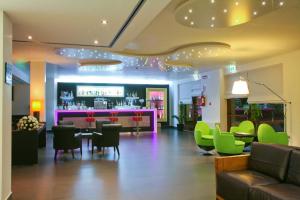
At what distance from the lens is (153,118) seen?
14.7 m

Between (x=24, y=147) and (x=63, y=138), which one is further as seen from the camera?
(x=63, y=138)

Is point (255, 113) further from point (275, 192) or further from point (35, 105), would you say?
point (35, 105)

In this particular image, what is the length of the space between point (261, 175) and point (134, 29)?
3.18 metres

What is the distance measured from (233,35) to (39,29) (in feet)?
14.1

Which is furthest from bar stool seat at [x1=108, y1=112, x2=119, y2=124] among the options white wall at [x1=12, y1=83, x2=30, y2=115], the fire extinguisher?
the fire extinguisher

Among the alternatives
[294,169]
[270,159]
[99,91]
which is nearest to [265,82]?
[270,159]

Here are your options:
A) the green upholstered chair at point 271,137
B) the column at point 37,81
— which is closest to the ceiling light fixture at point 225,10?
the green upholstered chair at point 271,137

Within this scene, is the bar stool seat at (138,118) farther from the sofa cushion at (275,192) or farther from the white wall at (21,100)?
the sofa cushion at (275,192)

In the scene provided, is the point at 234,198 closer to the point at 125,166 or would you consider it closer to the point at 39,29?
the point at 125,166

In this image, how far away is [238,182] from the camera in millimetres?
3596

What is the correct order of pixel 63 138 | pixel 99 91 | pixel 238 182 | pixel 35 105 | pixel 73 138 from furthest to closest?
pixel 99 91, pixel 35 105, pixel 73 138, pixel 63 138, pixel 238 182

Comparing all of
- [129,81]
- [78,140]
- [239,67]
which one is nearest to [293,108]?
[239,67]

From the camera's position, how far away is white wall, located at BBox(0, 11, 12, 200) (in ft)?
12.7

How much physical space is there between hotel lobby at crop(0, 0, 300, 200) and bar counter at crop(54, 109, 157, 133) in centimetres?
10
